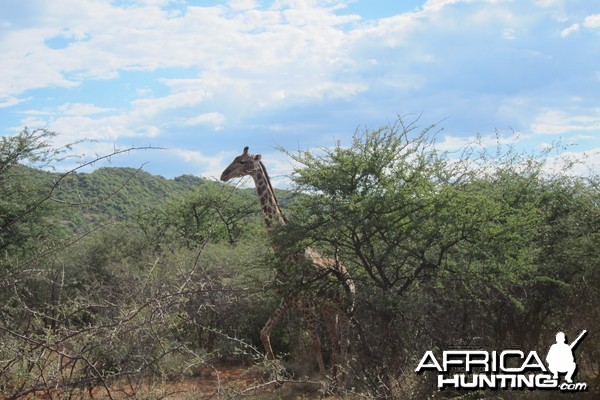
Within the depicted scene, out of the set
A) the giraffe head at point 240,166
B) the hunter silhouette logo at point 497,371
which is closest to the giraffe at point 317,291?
the giraffe head at point 240,166

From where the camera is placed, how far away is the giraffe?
27.6 feet

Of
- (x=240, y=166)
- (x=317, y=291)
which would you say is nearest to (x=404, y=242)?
(x=317, y=291)

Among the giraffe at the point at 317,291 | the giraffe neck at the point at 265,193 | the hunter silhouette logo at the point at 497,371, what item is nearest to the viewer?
the hunter silhouette logo at the point at 497,371

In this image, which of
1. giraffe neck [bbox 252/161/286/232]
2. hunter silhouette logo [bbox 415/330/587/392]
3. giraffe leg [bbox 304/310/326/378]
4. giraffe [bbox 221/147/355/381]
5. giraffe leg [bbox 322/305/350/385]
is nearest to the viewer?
hunter silhouette logo [bbox 415/330/587/392]

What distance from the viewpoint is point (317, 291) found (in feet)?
28.3

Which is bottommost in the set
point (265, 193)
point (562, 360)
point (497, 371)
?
point (497, 371)

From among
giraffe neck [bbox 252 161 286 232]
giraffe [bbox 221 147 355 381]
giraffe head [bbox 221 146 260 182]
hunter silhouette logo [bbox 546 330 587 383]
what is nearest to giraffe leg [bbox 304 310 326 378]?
giraffe [bbox 221 147 355 381]

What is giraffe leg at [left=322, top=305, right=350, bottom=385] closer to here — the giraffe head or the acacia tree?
the acacia tree

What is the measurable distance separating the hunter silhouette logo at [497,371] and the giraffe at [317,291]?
1055 mm

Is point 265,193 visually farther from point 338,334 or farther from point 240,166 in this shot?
point 338,334

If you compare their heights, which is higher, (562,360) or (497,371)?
(562,360)

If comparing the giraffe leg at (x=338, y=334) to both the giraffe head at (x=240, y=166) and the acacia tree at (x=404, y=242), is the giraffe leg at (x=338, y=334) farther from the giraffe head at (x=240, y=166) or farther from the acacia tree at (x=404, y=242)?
the giraffe head at (x=240, y=166)

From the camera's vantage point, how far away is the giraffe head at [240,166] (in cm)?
1045

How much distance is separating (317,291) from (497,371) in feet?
7.46
